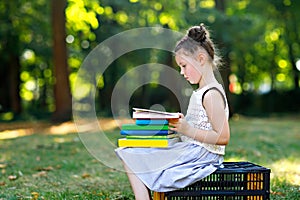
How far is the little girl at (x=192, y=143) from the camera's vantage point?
275cm

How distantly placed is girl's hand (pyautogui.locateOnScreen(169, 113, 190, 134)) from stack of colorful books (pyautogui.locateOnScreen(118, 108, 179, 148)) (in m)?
0.04

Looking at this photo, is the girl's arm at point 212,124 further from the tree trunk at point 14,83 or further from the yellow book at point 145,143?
the tree trunk at point 14,83

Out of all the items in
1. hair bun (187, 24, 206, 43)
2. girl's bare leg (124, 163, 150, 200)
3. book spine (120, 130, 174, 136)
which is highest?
hair bun (187, 24, 206, 43)

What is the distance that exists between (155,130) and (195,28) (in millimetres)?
684

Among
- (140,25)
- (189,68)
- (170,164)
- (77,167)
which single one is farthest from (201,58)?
(140,25)

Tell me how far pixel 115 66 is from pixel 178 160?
13773 millimetres

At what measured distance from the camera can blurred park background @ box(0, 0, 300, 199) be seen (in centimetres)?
611

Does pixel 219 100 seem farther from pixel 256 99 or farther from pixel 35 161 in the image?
pixel 256 99

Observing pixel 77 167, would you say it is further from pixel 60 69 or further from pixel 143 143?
pixel 60 69

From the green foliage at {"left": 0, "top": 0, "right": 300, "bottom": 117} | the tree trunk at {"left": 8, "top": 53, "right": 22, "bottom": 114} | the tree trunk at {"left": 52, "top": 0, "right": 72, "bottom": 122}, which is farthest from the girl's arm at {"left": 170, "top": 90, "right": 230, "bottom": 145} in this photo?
the tree trunk at {"left": 8, "top": 53, "right": 22, "bottom": 114}

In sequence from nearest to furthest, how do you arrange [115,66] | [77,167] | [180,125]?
[180,125]
[77,167]
[115,66]

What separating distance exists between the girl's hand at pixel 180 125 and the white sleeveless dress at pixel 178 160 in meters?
0.14

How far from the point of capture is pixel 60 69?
1136 cm

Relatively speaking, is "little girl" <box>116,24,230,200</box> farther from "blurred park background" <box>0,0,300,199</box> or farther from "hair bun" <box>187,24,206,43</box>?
"blurred park background" <box>0,0,300,199</box>
